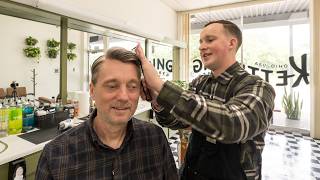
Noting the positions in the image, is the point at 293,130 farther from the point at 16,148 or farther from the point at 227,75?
the point at 16,148

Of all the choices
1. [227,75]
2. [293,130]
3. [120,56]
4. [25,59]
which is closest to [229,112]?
[227,75]

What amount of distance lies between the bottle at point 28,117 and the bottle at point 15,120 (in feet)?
0.25

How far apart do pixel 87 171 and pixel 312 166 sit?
11.7 ft

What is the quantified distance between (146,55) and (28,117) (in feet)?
7.34

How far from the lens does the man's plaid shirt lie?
97cm

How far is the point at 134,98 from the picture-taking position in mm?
1035

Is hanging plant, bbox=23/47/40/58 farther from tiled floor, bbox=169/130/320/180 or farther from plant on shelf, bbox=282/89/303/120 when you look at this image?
plant on shelf, bbox=282/89/303/120

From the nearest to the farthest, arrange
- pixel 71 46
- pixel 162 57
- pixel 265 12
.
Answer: pixel 71 46, pixel 162 57, pixel 265 12

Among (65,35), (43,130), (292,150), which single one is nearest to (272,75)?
(292,150)

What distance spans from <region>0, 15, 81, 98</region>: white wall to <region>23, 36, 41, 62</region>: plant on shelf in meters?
0.03

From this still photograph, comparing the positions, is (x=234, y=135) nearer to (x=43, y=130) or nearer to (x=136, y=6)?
(x=43, y=130)

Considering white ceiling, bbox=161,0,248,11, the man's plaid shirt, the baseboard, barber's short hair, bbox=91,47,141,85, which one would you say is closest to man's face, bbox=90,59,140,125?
barber's short hair, bbox=91,47,141,85

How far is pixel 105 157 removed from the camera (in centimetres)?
103

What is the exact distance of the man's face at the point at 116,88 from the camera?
0.99 meters
